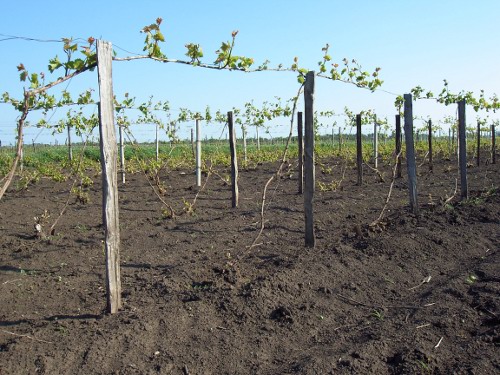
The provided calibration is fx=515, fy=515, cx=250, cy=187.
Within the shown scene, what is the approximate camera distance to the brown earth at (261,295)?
3.39 m

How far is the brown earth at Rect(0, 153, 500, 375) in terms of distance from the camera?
11.1 feet

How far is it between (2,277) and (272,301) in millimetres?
2760

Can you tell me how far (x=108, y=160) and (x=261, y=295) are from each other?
1643 millimetres

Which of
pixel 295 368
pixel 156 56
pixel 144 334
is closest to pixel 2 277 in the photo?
pixel 144 334

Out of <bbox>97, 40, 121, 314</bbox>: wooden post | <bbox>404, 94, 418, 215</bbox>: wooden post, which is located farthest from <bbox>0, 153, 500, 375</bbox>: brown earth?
<bbox>97, 40, 121, 314</bbox>: wooden post

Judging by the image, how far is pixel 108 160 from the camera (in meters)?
3.81

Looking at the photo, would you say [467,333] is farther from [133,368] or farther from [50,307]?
[50,307]

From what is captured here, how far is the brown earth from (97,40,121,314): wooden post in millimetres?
404

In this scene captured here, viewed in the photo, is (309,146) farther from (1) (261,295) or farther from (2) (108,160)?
(2) (108,160)

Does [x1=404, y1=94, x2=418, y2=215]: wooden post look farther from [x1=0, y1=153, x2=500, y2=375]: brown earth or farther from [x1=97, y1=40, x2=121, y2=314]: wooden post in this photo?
[x1=97, y1=40, x2=121, y2=314]: wooden post

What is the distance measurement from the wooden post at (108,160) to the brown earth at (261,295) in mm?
404

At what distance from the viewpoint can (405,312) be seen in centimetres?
417

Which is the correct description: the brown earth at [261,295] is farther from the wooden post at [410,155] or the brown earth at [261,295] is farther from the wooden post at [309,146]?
the wooden post at [309,146]

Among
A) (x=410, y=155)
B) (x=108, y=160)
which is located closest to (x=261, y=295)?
(x=108, y=160)
